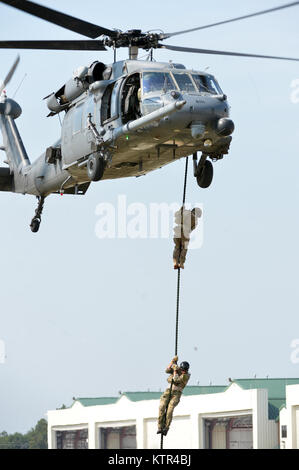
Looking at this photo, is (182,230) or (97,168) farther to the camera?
(182,230)

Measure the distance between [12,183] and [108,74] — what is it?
742 cm

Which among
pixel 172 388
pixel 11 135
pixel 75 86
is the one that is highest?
pixel 11 135

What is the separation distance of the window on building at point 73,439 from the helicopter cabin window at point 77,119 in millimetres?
43386

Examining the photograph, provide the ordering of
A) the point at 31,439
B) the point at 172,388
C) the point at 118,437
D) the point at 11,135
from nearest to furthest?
the point at 172,388 → the point at 11,135 → the point at 118,437 → the point at 31,439

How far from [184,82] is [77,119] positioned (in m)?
3.44

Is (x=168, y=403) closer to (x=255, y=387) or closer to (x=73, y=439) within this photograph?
(x=255, y=387)

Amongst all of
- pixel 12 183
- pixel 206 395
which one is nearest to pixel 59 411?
pixel 206 395

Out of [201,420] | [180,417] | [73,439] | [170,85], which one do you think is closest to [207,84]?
[170,85]

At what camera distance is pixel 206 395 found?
203ft

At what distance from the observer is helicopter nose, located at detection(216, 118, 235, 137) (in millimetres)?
26031

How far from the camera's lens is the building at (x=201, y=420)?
58.6 meters

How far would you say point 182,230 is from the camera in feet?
92.8

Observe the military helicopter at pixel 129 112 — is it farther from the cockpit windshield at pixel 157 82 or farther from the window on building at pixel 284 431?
the window on building at pixel 284 431
